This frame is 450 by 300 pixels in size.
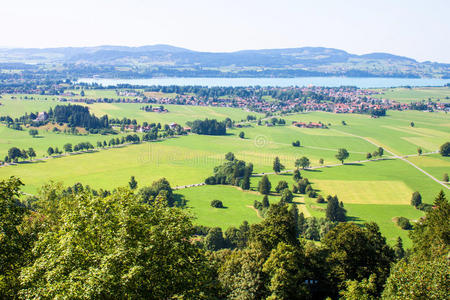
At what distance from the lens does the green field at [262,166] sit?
81750 millimetres

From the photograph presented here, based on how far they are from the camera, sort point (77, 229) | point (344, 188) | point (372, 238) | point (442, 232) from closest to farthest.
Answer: point (77, 229), point (442, 232), point (372, 238), point (344, 188)

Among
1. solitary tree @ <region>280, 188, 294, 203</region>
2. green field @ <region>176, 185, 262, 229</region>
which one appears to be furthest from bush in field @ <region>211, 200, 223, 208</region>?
solitary tree @ <region>280, 188, 294, 203</region>

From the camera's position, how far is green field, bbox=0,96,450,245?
268ft

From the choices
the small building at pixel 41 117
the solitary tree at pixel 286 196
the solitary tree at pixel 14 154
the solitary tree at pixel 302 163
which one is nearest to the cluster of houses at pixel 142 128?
the small building at pixel 41 117

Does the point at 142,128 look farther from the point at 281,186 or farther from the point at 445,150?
the point at 445,150

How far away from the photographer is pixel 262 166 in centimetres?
11550

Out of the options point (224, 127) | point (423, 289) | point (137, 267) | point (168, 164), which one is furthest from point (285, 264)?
point (224, 127)

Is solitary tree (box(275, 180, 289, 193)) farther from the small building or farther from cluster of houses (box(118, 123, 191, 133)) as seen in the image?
the small building

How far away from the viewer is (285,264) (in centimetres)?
3428

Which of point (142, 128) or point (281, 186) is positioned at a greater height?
point (281, 186)

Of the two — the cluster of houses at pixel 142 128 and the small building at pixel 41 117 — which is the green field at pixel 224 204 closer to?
the cluster of houses at pixel 142 128

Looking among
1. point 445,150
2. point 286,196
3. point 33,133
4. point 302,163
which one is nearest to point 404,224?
point 286,196

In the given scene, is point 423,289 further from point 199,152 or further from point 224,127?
point 224,127

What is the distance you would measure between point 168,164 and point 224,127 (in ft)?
203
